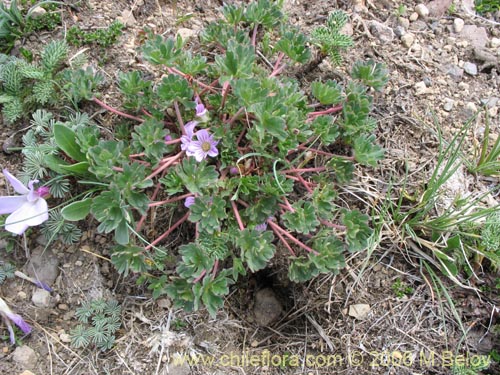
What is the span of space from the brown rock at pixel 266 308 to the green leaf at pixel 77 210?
982 mm

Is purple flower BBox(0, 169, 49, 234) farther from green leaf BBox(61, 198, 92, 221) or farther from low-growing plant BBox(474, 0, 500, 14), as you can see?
low-growing plant BBox(474, 0, 500, 14)

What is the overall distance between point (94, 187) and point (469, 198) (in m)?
1.93

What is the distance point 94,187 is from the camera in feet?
8.00

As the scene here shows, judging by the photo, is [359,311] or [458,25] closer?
[359,311]

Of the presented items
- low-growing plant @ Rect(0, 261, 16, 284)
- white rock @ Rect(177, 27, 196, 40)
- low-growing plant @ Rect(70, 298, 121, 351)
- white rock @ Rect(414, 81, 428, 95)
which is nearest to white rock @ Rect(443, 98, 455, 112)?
white rock @ Rect(414, 81, 428, 95)

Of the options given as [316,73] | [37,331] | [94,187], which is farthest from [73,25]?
[37,331]

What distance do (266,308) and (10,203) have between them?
Answer: 1.37m

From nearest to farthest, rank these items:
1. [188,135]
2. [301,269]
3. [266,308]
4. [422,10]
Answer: [301,269]
[188,135]
[266,308]
[422,10]

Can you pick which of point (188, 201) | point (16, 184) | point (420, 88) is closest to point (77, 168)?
point (16, 184)

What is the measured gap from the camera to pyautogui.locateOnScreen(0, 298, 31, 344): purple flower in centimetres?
229

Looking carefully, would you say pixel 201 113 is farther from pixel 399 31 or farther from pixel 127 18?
pixel 399 31

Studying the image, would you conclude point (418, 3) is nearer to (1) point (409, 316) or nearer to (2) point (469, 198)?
(2) point (469, 198)

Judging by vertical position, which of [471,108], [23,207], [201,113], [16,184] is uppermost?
[201,113]

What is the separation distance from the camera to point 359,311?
2.50 m
